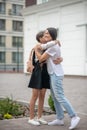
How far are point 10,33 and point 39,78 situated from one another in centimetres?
6712

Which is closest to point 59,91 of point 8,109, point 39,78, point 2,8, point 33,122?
point 39,78

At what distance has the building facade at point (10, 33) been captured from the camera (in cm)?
7350

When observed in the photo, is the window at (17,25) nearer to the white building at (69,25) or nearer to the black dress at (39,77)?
the white building at (69,25)

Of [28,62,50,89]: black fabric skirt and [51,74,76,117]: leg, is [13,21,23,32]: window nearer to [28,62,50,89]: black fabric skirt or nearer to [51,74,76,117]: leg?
[28,62,50,89]: black fabric skirt

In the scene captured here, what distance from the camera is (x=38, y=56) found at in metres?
7.61

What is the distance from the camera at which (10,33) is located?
2926 inches

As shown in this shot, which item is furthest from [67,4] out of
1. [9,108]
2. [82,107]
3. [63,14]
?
[9,108]

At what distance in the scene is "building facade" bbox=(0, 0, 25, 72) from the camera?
73.5 metres

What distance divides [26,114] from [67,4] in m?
22.7

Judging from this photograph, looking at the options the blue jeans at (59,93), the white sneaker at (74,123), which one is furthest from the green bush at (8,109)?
the white sneaker at (74,123)

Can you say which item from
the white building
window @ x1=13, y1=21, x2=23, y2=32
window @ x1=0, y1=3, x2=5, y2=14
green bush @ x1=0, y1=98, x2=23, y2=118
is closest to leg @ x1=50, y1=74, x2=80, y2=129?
green bush @ x1=0, y1=98, x2=23, y2=118

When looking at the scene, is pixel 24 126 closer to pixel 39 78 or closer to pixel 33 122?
pixel 33 122

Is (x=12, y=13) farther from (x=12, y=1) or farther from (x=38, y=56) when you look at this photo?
(x=38, y=56)

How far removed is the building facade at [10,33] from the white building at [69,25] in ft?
125
